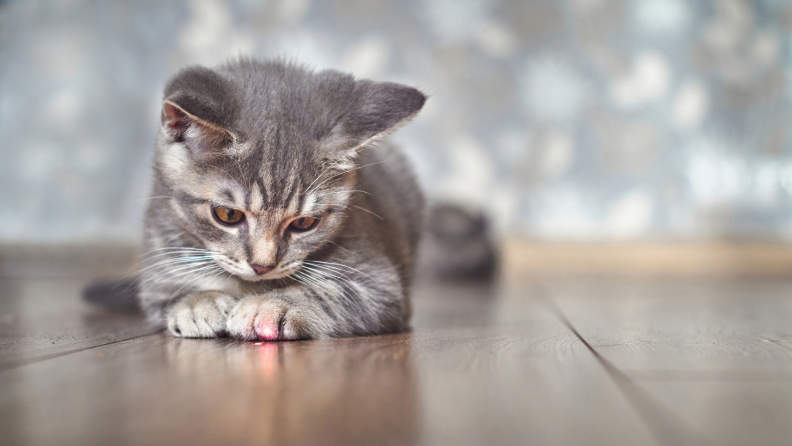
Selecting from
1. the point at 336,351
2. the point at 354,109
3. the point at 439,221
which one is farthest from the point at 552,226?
the point at 336,351

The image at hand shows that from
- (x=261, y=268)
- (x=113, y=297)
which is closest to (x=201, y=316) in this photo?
(x=261, y=268)

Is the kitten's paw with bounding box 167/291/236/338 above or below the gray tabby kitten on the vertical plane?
below

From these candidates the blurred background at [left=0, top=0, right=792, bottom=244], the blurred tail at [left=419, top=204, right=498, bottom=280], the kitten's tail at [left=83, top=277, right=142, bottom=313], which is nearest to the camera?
the kitten's tail at [left=83, top=277, right=142, bottom=313]

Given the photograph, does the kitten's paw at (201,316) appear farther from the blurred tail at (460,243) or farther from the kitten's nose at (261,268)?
the blurred tail at (460,243)

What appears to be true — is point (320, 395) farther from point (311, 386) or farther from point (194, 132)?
point (194, 132)

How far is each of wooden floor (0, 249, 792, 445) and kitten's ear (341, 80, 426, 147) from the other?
461 mm

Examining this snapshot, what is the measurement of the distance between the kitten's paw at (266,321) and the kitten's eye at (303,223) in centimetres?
18

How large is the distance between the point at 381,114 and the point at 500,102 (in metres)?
2.39

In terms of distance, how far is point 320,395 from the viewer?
0.76 meters

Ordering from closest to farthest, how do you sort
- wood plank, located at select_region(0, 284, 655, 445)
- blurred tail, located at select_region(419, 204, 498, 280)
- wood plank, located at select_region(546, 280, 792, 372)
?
wood plank, located at select_region(0, 284, 655, 445)
wood plank, located at select_region(546, 280, 792, 372)
blurred tail, located at select_region(419, 204, 498, 280)

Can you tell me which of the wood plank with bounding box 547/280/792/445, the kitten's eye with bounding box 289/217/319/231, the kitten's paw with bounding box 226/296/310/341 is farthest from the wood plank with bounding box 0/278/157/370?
the wood plank with bounding box 547/280/792/445

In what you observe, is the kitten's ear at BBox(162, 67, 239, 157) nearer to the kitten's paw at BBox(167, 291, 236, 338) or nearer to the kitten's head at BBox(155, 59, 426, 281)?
the kitten's head at BBox(155, 59, 426, 281)

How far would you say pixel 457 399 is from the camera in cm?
75

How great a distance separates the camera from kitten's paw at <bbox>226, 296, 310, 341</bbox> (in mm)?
1188
